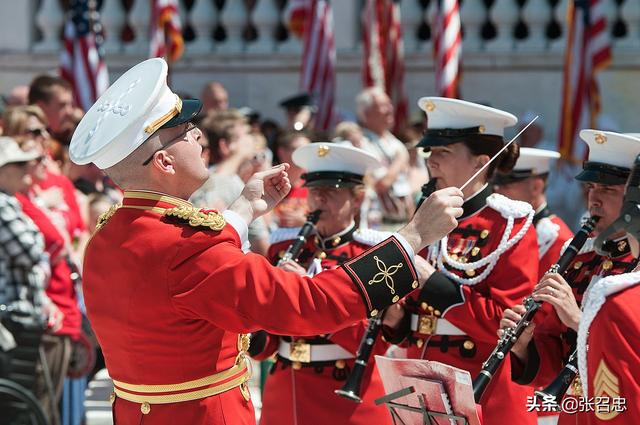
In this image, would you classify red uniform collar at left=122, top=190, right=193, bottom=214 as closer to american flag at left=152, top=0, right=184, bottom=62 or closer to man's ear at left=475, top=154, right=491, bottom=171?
man's ear at left=475, top=154, right=491, bottom=171

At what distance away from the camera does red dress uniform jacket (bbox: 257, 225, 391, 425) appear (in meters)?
5.55

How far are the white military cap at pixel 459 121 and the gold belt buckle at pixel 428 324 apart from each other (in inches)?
28.5

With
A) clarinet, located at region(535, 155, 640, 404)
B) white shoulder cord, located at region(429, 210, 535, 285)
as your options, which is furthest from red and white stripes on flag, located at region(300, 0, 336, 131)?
clarinet, located at region(535, 155, 640, 404)

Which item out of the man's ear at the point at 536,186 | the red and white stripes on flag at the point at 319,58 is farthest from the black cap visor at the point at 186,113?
the red and white stripes on flag at the point at 319,58

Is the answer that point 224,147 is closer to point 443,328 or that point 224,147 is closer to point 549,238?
point 549,238

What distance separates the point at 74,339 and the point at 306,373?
103 inches

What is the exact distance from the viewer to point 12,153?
7.45 m

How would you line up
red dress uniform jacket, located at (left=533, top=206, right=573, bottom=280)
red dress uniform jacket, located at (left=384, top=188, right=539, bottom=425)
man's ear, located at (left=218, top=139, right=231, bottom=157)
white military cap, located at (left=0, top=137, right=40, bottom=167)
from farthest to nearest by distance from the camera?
man's ear, located at (left=218, top=139, right=231, bottom=157)
white military cap, located at (left=0, top=137, right=40, bottom=167)
red dress uniform jacket, located at (left=533, top=206, right=573, bottom=280)
red dress uniform jacket, located at (left=384, top=188, right=539, bottom=425)

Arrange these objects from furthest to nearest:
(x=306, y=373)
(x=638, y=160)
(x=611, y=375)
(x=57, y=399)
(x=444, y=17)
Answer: (x=444, y=17) < (x=57, y=399) < (x=306, y=373) < (x=638, y=160) < (x=611, y=375)

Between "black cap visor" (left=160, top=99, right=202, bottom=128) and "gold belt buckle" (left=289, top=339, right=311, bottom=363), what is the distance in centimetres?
168

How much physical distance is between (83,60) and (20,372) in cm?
486

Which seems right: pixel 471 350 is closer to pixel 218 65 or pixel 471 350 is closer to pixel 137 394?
pixel 137 394

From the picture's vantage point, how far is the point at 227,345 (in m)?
4.20

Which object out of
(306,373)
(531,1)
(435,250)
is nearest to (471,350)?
(435,250)
